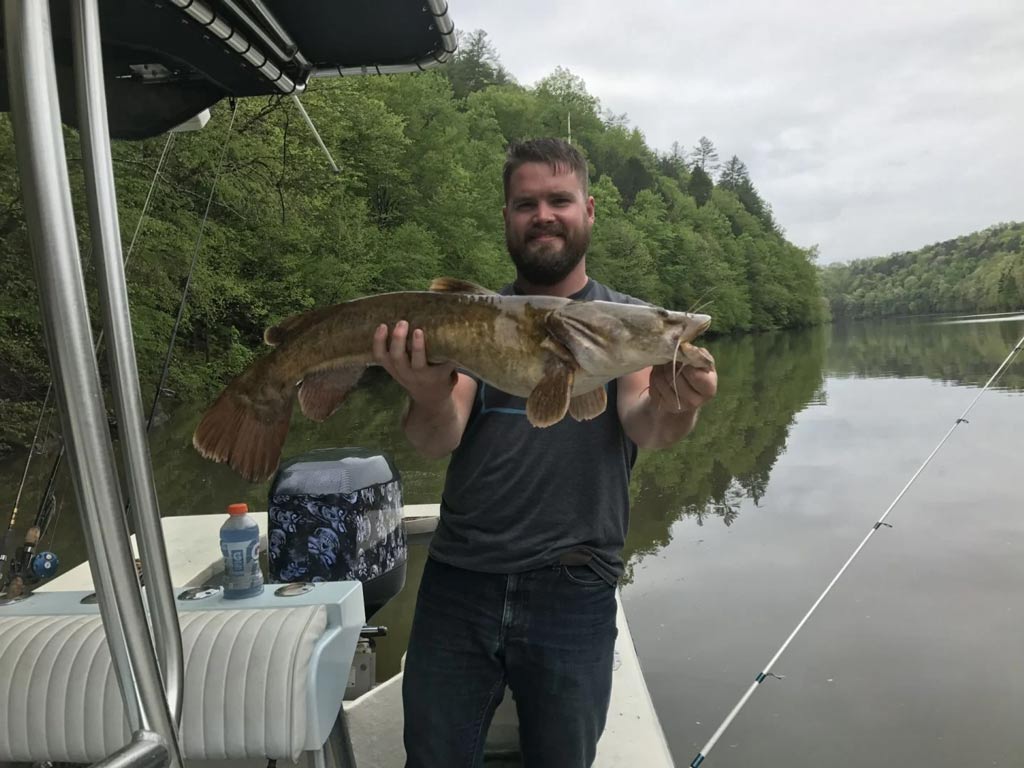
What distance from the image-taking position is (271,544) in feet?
10.5

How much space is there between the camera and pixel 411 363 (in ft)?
6.30

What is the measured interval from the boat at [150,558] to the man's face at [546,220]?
1.87ft

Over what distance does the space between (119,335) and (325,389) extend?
3.58ft

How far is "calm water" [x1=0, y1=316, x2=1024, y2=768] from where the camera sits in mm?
4824

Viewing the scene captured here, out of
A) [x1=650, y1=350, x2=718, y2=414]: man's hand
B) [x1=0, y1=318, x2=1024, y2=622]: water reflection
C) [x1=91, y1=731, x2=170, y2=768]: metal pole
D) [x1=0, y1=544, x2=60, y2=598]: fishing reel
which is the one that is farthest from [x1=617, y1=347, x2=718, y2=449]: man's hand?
[x1=0, y1=318, x2=1024, y2=622]: water reflection

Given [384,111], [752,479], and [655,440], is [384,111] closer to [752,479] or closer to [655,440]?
[752,479]

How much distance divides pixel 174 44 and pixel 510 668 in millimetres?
2053

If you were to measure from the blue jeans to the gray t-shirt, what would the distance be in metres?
0.07

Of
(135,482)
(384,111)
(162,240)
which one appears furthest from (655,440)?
(384,111)

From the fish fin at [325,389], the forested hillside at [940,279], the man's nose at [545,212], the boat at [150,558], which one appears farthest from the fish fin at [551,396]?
the forested hillside at [940,279]

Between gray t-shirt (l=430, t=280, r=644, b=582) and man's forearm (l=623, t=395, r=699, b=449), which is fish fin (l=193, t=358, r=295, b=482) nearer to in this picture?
gray t-shirt (l=430, t=280, r=644, b=582)

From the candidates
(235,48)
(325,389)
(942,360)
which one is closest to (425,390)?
(325,389)

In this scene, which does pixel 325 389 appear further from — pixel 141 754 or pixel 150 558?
pixel 141 754

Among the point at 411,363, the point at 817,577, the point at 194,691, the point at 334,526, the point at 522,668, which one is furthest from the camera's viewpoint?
the point at 817,577
